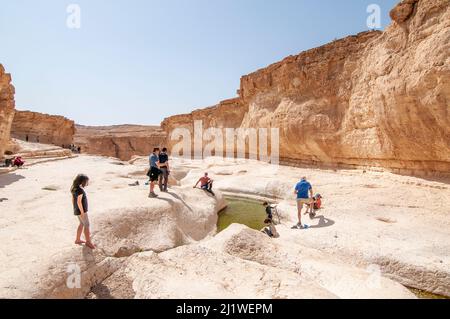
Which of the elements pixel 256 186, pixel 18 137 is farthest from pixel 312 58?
pixel 18 137

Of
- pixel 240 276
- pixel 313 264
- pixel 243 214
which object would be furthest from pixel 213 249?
pixel 243 214

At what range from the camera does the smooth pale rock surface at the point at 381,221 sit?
5.68 meters

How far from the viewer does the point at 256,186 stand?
13.7 m

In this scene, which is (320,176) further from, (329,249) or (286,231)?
(329,249)

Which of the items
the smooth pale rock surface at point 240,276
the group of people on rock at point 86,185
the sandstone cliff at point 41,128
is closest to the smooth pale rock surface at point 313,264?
the smooth pale rock surface at point 240,276

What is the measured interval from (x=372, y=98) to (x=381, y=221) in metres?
6.68

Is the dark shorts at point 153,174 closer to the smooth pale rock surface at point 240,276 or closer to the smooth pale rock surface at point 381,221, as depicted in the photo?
the smooth pale rock surface at point 240,276

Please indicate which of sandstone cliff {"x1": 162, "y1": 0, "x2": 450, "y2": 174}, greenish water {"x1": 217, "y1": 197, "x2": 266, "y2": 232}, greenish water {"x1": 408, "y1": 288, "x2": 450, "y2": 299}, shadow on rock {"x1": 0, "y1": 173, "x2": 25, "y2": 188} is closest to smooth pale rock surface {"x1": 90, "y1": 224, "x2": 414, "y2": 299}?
greenish water {"x1": 408, "y1": 288, "x2": 450, "y2": 299}

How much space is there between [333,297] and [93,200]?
7.09 meters

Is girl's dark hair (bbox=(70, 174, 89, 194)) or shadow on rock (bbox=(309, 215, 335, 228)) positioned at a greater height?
girl's dark hair (bbox=(70, 174, 89, 194))

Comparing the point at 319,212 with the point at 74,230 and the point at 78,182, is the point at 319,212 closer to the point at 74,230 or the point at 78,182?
the point at 74,230

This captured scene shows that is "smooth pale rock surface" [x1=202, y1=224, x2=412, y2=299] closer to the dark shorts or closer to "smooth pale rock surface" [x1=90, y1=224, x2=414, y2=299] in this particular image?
"smooth pale rock surface" [x1=90, y1=224, x2=414, y2=299]

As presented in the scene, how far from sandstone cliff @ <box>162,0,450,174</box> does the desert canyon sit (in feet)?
0.21

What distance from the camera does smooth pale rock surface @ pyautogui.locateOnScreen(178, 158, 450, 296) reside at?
568 centimetres
